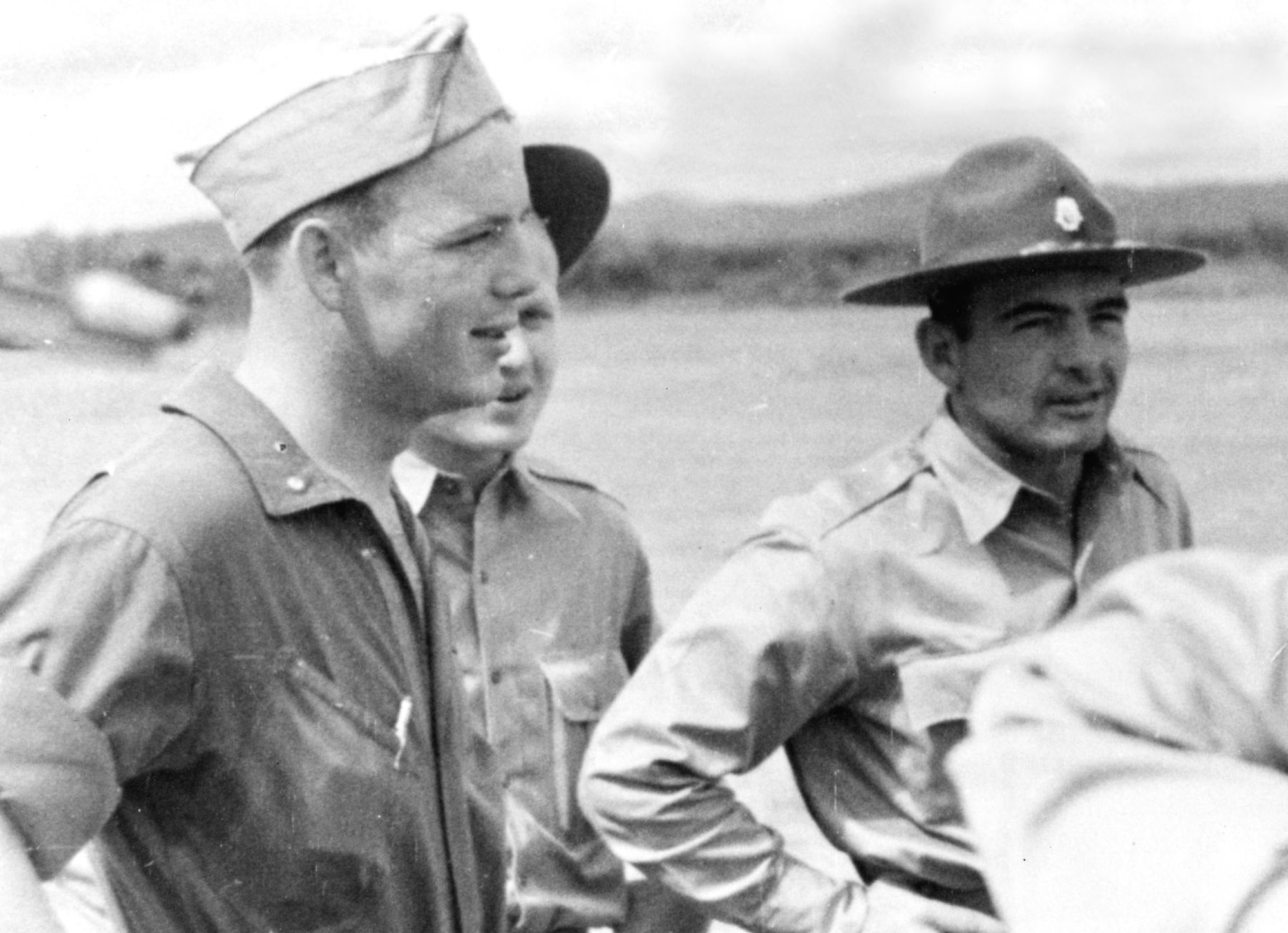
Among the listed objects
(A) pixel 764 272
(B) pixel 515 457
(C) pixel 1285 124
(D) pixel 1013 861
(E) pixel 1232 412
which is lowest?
(E) pixel 1232 412

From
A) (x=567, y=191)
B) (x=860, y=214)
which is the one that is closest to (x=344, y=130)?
(x=567, y=191)

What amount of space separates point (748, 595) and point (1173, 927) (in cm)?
181

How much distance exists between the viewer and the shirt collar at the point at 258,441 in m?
1.76

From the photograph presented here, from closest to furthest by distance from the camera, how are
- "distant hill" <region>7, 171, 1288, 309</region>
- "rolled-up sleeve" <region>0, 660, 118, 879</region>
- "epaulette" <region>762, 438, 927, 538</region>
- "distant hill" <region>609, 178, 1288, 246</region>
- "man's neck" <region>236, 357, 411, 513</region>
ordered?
"rolled-up sleeve" <region>0, 660, 118, 879</region> < "man's neck" <region>236, 357, 411, 513</region> < "epaulette" <region>762, 438, 927, 538</region> < "distant hill" <region>7, 171, 1288, 309</region> < "distant hill" <region>609, 178, 1288, 246</region>

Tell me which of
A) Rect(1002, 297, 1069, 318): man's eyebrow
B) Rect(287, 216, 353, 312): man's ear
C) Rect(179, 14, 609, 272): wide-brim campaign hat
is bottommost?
Rect(1002, 297, 1069, 318): man's eyebrow

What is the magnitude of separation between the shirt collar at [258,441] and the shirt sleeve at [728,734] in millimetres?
834

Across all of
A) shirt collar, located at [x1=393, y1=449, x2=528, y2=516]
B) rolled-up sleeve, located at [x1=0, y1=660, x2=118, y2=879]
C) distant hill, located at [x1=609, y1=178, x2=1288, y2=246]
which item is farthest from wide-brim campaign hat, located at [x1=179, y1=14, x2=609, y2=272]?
distant hill, located at [x1=609, y1=178, x2=1288, y2=246]

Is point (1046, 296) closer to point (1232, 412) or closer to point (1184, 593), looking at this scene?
point (1184, 593)

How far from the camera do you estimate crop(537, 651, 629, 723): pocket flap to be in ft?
9.54

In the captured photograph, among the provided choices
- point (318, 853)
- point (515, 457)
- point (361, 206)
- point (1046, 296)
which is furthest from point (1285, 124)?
point (318, 853)

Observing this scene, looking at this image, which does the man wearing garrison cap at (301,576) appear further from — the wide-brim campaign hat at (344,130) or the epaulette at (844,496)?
the epaulette at (844,496)

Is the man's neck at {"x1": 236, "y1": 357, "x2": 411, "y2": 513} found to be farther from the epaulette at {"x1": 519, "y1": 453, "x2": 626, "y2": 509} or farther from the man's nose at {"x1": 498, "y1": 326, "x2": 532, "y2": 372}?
the epaulette at {"x1": 519, "y1": 453, "x2": 626, "y2": 509}

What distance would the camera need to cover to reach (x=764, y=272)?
19.5 feet

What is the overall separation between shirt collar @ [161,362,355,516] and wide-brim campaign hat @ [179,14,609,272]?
162 millimetres
